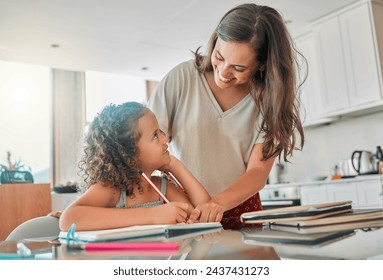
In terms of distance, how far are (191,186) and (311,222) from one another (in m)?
0.44

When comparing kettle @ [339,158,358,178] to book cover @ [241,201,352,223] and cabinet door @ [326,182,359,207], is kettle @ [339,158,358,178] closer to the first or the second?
cabinet door @ [326,182,359,207]

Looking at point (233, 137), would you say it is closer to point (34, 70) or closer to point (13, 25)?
point (13, 25)

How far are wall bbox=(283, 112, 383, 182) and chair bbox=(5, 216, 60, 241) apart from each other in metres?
2.71

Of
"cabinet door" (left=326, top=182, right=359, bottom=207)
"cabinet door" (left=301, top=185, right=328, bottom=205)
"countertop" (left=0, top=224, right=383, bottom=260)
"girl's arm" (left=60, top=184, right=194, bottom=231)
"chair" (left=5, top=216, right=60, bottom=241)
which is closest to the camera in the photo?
"countertop" (left=0, top=224, right=383, bottom=260)

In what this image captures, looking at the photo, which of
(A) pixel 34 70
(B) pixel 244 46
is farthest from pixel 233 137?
(A) pixel 34 70

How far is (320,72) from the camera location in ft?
9.89

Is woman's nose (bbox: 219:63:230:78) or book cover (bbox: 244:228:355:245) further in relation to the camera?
woman's nose (bbox: 219:63:230:78)

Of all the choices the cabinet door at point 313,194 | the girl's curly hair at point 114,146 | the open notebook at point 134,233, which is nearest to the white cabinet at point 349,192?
the cabinet door at point 313,194

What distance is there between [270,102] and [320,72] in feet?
7.40

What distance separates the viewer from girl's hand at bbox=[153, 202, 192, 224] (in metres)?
0.63

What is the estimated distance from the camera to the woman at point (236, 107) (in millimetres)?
916

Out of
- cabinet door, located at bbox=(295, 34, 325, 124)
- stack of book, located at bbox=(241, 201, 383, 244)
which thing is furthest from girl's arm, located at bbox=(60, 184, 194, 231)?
cabinet door, located at bbox=(295, 34, 325, 124)

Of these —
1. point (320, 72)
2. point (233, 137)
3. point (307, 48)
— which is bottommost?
Answer: point (233, 137)
